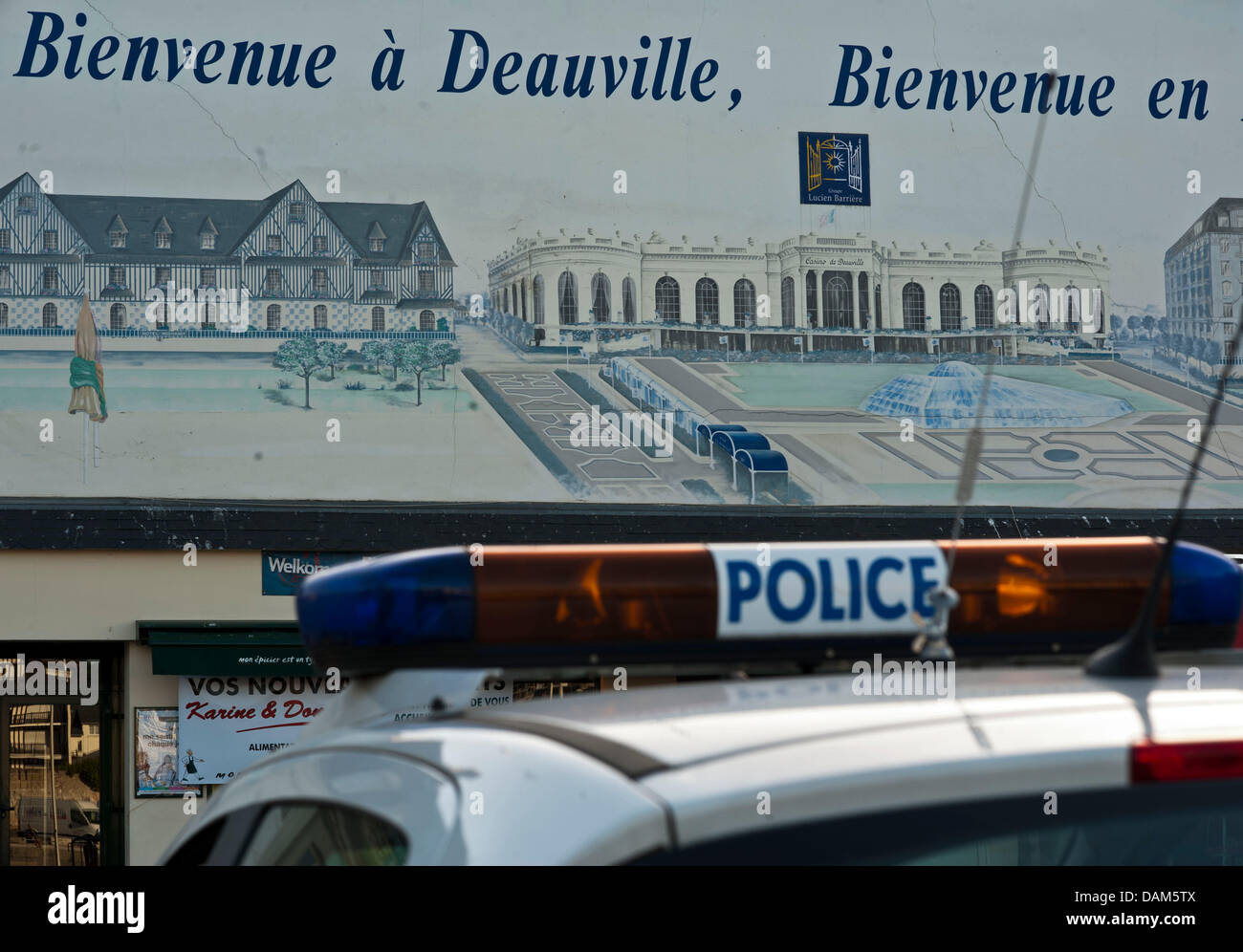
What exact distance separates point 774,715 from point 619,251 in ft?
35.5

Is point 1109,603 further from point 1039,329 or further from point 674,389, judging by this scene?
point 1039,329

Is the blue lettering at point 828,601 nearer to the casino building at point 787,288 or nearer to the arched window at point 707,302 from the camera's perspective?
the casino building at point 787,288

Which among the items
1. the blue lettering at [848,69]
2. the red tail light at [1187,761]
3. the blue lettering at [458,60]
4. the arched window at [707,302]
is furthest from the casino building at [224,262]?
the red tail light at [1187,761]

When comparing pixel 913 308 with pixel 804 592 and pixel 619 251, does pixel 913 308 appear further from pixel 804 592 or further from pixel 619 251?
pixel 804 592

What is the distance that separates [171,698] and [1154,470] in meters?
8.60

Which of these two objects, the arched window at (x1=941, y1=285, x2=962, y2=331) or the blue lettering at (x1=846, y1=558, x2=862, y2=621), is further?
the arched window at (x1=941, y1=285, x2=962, y2=331)

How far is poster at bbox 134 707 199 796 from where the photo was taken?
35.8ft

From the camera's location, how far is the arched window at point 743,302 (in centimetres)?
1234

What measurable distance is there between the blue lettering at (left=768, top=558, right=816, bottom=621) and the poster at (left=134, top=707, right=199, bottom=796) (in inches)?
389

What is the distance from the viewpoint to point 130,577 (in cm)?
1098

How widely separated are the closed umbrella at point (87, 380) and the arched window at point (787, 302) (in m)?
5.86

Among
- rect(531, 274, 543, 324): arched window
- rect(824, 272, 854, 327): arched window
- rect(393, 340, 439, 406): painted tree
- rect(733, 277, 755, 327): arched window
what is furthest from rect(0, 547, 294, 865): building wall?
rect(824, 272, 854, 327): arched window

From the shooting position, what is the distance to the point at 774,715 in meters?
1.54

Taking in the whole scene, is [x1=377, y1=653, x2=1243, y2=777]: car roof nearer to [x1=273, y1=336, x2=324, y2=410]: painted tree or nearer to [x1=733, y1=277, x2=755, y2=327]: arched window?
[x1=273, y1=336, x2=324, y2=410]: painted tree
